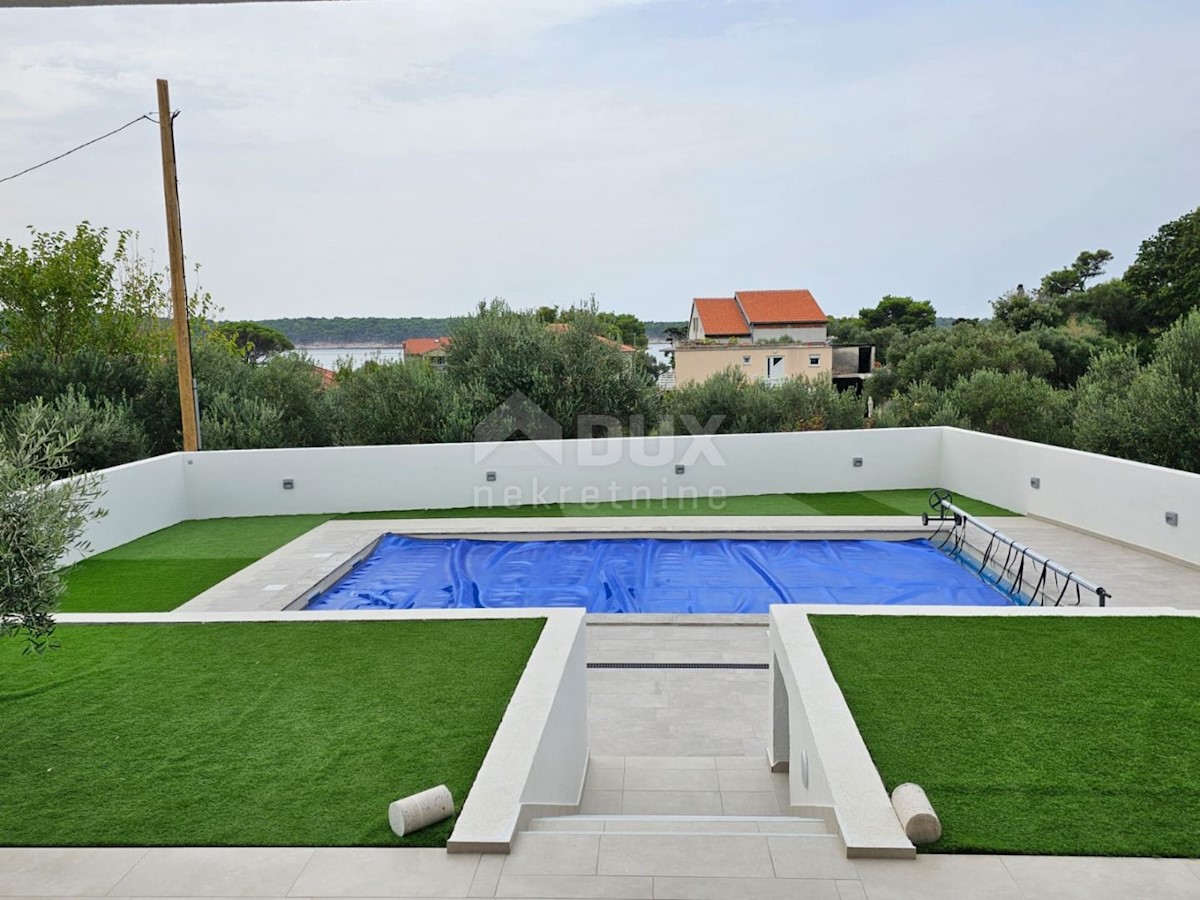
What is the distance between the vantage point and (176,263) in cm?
1254

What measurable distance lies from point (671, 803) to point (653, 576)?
214 inches

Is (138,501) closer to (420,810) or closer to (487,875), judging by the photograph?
(420,810)

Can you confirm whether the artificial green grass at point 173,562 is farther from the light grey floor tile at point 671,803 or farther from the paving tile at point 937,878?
the paving tile at point 937,878

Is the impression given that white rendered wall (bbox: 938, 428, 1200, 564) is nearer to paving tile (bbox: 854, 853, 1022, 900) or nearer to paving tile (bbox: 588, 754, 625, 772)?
paving tile (bbox: 588, 754, 625, 772)

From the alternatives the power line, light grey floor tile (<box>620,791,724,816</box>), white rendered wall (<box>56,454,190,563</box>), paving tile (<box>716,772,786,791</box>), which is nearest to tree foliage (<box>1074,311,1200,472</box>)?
paving tile (<box>716,772,786,791</box>)

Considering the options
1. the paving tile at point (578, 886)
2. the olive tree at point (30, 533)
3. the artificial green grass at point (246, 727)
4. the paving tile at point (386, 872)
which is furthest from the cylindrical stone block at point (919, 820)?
the olive tree at point (30, 533)

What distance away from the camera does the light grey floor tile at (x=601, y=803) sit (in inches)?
181

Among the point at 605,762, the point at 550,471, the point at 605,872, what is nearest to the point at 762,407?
the point at 550,471

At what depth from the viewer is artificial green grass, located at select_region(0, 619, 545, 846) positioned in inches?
133

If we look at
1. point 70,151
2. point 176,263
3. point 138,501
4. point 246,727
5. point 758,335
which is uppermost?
point 70,151

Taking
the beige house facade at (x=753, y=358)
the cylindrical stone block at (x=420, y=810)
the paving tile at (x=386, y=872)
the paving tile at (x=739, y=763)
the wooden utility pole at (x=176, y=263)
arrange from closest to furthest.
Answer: the paving tile at (x=386, y=872)
the cylindrical stone block at (x=420, y=810)
the paving tile at (x=739, y=763)
the wooden utility pole at (x=176, y=263)
the beige house facade at (x=753, y=358)

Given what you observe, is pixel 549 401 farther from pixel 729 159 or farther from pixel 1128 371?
pixel 729 159

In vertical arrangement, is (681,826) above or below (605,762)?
above

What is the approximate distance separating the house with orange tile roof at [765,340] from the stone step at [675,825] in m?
36.3
